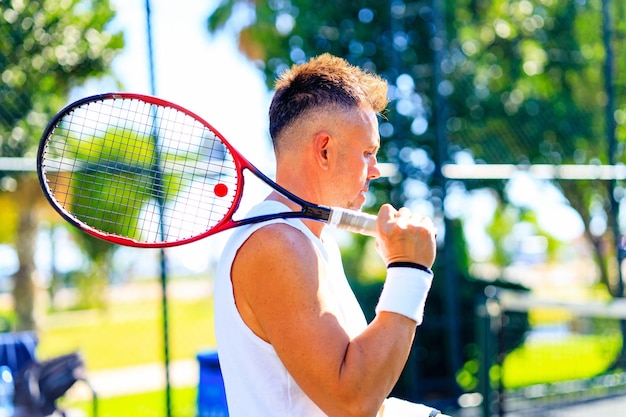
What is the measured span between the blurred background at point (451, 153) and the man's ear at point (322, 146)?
136 centimetres

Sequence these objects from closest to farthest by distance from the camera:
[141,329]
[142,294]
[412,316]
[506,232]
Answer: [412,316] < [141,329] < [506,232] < [142,294]

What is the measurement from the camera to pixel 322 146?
5.98 feet

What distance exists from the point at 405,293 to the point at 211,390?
7.58 ft

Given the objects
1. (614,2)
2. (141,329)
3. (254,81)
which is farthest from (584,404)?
(141,329)

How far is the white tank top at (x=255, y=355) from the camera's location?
1659 millimetres

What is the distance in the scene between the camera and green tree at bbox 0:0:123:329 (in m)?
5.18

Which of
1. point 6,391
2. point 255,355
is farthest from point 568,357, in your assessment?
point 255,355

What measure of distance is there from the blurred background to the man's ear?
1362mm

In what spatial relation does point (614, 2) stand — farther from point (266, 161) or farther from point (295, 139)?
point (295, 139)

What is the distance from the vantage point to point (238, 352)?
1.69 m

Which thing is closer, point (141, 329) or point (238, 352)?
point (238, 352)

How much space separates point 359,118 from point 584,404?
4.84 meters

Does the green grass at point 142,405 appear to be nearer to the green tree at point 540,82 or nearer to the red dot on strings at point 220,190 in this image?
the green tree at point 540,82

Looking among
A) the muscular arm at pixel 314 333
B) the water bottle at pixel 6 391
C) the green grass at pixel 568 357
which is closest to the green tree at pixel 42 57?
the water bottle at pixel 6 391
